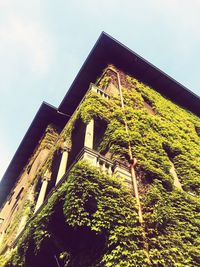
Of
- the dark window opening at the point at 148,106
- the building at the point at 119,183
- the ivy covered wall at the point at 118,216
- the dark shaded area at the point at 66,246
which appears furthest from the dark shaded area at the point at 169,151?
the dark shaded area at the point at 66,246

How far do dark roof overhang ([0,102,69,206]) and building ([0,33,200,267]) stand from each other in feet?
15.3

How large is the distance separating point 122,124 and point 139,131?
2.34ft

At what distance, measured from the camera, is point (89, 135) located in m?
10.0

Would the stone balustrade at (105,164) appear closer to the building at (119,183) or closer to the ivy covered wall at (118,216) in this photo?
the building at (119,183)

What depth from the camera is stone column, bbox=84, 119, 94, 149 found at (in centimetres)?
956

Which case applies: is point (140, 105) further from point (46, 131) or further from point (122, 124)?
point (46, 131)

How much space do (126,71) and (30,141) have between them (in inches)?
387

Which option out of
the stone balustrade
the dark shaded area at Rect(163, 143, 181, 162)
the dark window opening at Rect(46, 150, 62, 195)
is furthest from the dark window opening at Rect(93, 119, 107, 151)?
the dark window opening at Rect(46, 150, 62, 195)

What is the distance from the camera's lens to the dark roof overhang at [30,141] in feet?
67.0

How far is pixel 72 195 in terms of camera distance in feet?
22.2

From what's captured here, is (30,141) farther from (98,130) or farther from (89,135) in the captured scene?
(89,135)

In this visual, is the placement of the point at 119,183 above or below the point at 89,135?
below

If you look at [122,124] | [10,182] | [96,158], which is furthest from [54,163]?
[10,182]

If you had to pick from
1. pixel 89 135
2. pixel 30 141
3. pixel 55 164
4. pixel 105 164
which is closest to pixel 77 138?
pixel 55 164
